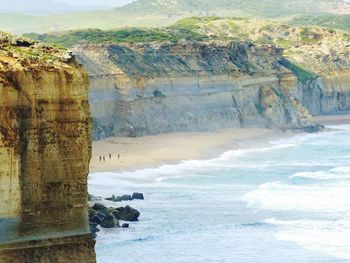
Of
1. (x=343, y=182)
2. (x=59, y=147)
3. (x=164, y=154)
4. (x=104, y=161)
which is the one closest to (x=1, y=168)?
(x=59, y=147)

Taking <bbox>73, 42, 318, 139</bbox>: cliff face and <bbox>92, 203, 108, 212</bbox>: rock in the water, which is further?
<bbox>73, 42, 318, 139</bbox>: cliff face

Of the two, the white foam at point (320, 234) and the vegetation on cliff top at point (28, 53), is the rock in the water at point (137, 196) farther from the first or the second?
the vegetation on cliff top at point (28, 53)

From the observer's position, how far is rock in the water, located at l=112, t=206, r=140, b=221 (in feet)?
122

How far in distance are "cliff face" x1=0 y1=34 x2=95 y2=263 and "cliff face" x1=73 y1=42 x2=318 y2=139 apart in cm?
4526

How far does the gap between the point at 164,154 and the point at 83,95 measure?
43021 millimetres

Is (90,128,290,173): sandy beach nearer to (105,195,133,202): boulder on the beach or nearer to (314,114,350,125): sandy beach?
(105,195,133,202): boulder on the beach

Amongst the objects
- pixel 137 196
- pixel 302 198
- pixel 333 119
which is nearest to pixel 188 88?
pixel 333 119

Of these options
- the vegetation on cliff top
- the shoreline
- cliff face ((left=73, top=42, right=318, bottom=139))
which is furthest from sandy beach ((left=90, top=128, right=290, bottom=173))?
the vegetation on cliff top

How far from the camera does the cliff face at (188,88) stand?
6769cm

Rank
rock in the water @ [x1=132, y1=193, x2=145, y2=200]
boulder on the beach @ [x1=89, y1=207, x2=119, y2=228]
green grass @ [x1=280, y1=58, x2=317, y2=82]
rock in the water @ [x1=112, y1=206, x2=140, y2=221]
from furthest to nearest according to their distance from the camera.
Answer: green grass @ [x1=280, y1=58, x2=317, y2=82], rock in the water @ [x1=132, y1=193, x2=145, y2=200], rock in the water @ [x1=112, y1=206, x2=140, y2=221], boulder on the beach @ [x1=89, y1=207, x2=119, y2=228]

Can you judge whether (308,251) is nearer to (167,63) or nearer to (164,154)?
(164,154)

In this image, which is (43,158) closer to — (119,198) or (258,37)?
(119,198)

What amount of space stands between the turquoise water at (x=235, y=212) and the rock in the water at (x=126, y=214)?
371 mm

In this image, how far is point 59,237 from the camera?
18797 mm
